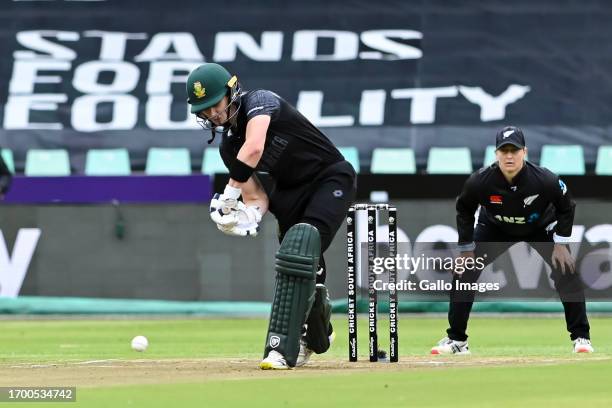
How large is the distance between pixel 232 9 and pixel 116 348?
9.59 metres

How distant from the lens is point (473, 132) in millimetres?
18984

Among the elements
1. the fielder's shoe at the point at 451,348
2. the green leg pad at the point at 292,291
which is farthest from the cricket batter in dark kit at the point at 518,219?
the green leg pad at the point at 292,291

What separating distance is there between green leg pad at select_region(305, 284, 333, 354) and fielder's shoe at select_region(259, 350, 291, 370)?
592 millimetres

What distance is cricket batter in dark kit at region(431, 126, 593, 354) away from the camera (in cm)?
988

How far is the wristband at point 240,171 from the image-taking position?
Answer: 7.50 metres

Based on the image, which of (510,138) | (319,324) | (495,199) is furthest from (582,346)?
(319,324)

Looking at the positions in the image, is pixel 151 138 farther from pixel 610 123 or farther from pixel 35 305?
pixel 610 123

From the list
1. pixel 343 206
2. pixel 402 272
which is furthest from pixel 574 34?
pixel 343 206

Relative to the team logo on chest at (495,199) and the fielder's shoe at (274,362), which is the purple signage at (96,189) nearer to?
the team logo on chest at (495,199)

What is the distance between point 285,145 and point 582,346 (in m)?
3.13

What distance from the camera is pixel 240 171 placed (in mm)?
7523

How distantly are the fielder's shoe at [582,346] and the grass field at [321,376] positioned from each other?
0.12 m

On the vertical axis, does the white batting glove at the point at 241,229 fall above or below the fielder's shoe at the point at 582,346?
above

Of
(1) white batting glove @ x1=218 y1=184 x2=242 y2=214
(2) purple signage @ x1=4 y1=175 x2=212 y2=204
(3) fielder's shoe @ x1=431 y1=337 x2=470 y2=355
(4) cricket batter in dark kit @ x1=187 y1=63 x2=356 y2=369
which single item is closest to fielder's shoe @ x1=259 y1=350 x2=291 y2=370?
(4) cricket batter in dark kit @ x1=187 y1=63 x2=356 y2=369
